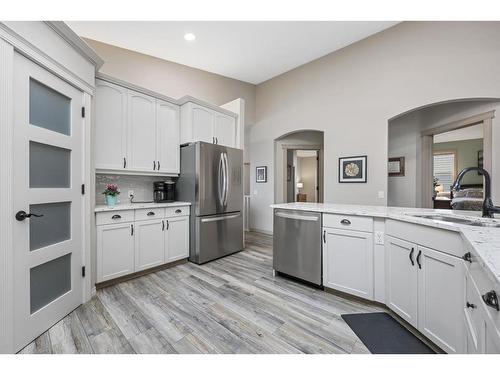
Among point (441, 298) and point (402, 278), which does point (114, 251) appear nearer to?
point (402, 278)

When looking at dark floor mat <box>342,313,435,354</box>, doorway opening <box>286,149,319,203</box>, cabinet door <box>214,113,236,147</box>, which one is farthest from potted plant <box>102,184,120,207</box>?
doorway opening <box>286,149,319,203</box>

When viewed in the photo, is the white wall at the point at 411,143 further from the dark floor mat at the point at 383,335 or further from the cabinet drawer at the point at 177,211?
the cabinet drawer at the point at 177,211

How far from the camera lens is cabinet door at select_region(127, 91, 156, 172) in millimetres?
2846

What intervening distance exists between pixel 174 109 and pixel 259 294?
113 inches

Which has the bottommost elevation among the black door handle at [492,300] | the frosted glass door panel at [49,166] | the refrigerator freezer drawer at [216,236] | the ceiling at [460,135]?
the refrigerator freezer drawer at [216,236]

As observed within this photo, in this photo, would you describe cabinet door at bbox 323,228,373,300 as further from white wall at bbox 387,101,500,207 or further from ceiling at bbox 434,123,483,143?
ceiling at bbox 434,123,483,143

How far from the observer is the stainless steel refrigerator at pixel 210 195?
315cm

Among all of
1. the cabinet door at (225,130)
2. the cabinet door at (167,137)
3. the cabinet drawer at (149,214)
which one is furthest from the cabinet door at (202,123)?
the cabinet drawer at (149,214)

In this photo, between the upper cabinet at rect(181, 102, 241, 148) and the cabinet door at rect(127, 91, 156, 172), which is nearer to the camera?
the cabinet door at rect(127, 91, 156, 172)

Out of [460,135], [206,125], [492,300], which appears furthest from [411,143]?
[460,135]

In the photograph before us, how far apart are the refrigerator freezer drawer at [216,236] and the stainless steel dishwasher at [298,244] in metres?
1.05

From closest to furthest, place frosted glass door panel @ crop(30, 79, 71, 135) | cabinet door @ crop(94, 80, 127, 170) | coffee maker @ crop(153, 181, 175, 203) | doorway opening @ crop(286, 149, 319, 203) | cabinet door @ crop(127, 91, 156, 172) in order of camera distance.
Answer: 1. frosted glass door panel @ crop(30, 79, 71, 135)
2. cabinet door @ crop(94, 80, 127, 170)
3. cabinet door @ crop(127, 91, 156, 172)
4. coffee maker @ crop(153, 181, 175, 203)
5. doorway opening @ crop(286, 149, 319, 203)

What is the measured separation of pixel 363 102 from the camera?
3619mm

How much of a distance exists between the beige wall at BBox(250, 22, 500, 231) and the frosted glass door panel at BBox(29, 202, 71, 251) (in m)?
3.77
